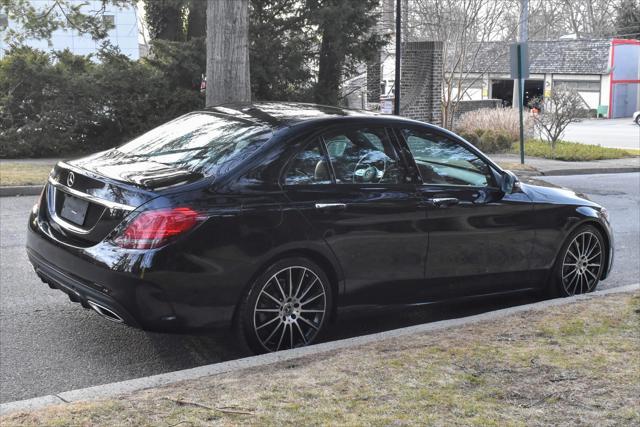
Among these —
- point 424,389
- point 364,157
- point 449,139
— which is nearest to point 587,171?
point 449,139

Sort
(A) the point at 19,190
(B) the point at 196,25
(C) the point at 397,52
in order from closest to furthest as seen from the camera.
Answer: (A) the point at 19,190
(C) the point at 397,52
(B) the point at 196,25

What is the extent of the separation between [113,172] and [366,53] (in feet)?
54.2

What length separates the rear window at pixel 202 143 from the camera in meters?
4.96

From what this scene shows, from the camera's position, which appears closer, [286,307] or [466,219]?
[286,307]

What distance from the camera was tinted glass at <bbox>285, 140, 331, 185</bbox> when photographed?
16.6ft

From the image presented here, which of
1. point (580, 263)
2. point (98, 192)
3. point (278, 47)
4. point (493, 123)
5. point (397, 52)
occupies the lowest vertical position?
point (580, 263)

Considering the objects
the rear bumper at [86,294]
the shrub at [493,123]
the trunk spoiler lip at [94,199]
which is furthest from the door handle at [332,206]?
the shrub at [493,123]

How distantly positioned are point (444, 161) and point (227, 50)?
6.16 metres

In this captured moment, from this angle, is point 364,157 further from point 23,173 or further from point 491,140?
point 491,140

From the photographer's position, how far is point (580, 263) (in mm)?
6746

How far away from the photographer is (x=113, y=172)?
16.2 feet

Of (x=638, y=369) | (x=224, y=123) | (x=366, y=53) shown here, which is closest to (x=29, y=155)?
(x=366, y=53)

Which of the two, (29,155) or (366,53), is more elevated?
(366,53)

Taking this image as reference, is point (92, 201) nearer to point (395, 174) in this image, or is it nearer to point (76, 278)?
point (76, 278)
